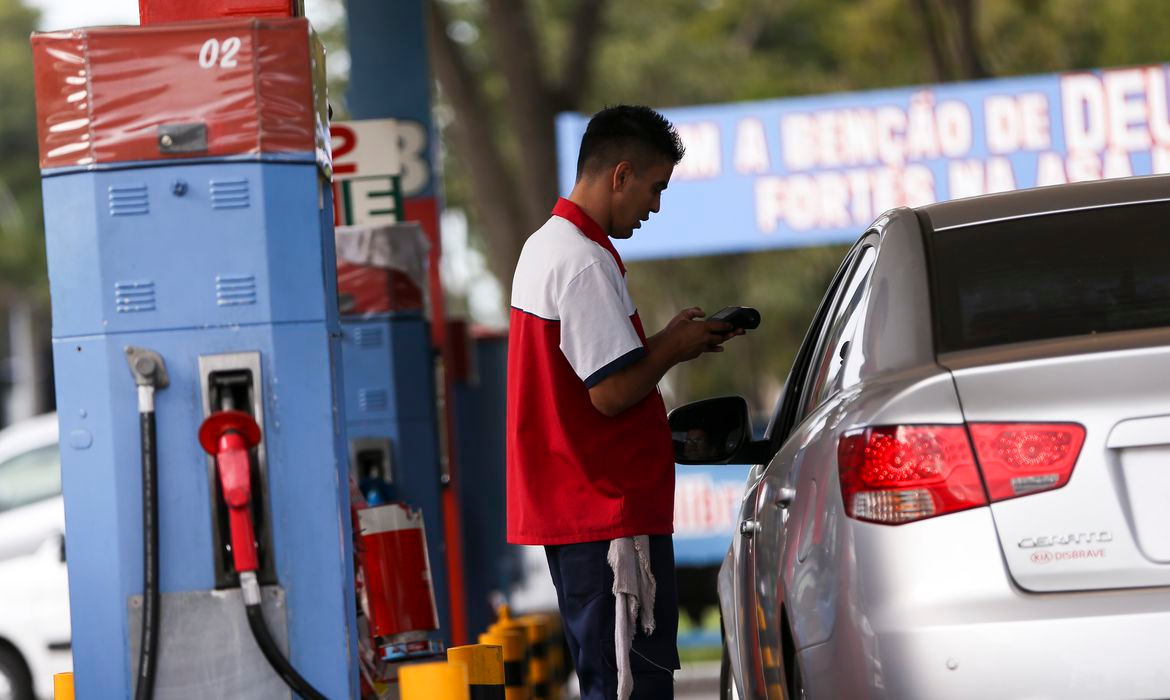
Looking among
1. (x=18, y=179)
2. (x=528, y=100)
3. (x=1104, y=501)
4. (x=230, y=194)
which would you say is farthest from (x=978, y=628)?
(x=18, y=179)

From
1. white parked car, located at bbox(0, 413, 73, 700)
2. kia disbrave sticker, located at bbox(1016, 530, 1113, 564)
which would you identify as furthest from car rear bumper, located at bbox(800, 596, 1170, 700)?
white parked car, located at bbox(0, 413, 73, 700)

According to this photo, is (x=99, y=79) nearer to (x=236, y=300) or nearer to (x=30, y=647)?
(x=236, y=300)

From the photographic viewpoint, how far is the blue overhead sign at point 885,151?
18.9 m

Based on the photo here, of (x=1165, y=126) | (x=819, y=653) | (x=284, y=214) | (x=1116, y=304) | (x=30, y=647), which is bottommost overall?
(x=30, y=647)

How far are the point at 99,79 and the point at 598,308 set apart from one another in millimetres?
1377

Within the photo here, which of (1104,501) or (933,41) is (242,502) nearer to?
(1104,501)

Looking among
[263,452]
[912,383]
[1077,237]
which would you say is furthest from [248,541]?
[1077,237]

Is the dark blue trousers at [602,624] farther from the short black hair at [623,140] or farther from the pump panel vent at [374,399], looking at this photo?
the pump panel vent at [374,399]

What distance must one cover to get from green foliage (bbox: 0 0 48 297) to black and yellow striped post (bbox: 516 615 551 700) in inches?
1496

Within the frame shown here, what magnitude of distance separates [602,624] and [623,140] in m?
1.28

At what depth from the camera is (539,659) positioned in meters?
8.94

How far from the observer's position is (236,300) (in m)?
4.57

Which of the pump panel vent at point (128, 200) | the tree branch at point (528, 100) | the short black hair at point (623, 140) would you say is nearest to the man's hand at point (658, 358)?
the short black hair at point (623, 140)

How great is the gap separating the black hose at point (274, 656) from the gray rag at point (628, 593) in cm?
76
